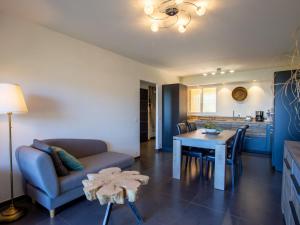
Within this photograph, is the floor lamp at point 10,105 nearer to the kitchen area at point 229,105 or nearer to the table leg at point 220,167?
the table leg at point 220,167

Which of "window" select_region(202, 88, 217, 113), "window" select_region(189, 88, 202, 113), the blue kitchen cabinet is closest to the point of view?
the blue kitchen cabinet

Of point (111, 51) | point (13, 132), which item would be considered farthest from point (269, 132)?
point (13, 132)

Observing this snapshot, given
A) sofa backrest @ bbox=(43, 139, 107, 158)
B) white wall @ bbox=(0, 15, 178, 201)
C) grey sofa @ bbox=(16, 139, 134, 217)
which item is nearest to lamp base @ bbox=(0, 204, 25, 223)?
grey sofa @ bbox=(16, 139, 134, 217)

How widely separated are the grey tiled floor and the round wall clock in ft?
10.1

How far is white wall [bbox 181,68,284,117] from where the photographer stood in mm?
5340

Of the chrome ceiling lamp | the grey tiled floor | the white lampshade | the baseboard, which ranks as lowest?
Result: the grey tiled floor

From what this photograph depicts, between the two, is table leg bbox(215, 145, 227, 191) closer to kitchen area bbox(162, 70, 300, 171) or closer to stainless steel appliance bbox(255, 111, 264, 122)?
kitchen area bbox(162, 70, 300, 171)

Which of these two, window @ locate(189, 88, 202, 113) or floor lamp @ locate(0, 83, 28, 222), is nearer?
floor lamp @ locate(0, 83, 28, 222)

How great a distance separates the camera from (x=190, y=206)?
228 cm

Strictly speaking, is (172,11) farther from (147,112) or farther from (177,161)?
(147,112)

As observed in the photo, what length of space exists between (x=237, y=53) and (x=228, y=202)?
302 centimetres

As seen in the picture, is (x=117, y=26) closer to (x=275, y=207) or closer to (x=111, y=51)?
(x=111, y=51)

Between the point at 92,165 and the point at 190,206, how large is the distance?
1.46 metres

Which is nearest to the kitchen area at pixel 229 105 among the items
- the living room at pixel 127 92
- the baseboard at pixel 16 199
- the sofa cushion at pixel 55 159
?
the living room at pixel 127 92
